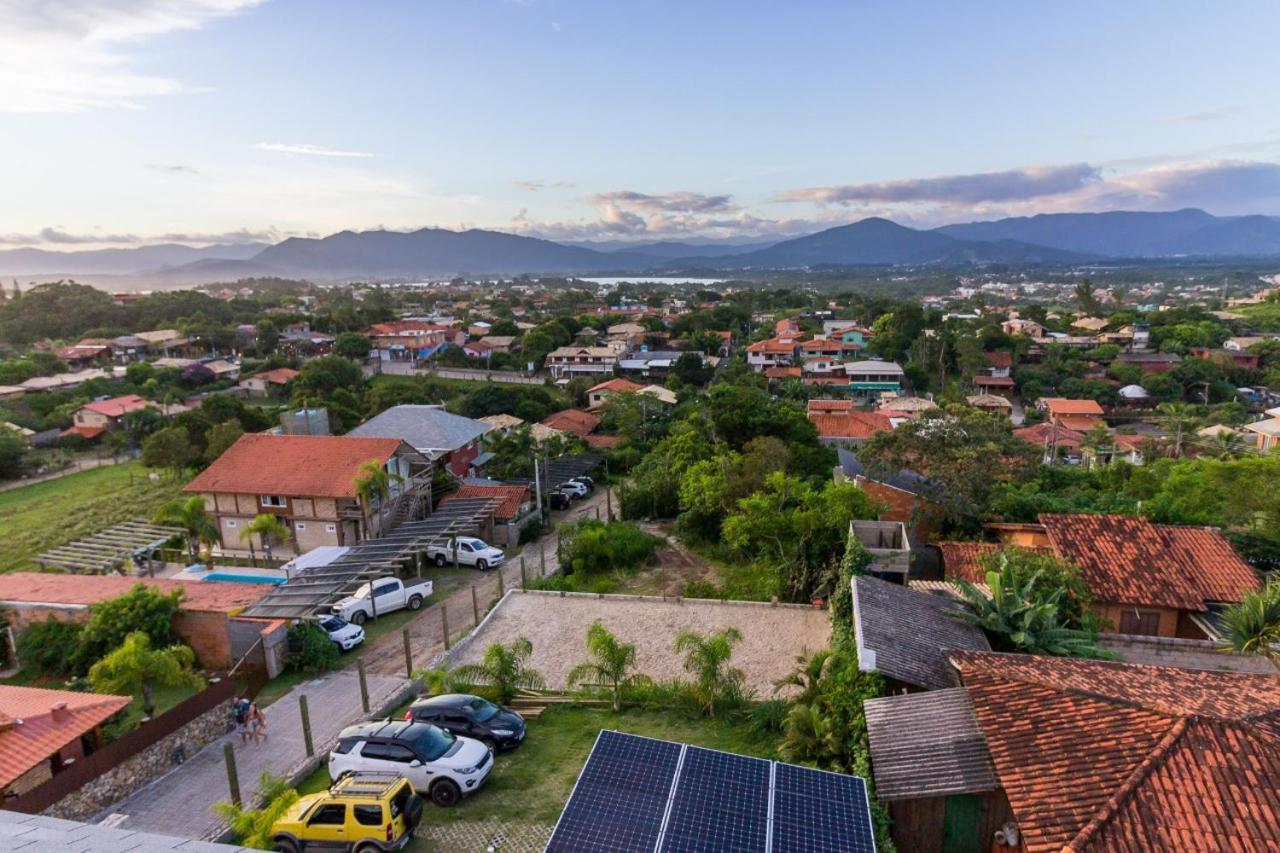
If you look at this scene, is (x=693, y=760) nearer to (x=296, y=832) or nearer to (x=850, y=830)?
(x=850, y=830)

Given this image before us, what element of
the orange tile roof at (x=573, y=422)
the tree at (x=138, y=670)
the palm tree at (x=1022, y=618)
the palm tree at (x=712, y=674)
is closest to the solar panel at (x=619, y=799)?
the palm tree at (x=712, y=674)

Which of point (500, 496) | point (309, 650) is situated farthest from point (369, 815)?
point (500, 496)

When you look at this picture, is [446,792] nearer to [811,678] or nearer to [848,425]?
[811,678]

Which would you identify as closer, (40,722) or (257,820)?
(257,820)

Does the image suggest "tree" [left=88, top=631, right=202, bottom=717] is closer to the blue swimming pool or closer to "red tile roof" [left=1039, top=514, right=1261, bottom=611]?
the blue swimming pool

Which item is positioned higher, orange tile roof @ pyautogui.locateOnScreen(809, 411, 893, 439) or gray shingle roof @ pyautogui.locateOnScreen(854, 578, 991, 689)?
gray shingle roof @ pyautogui.locateOnScreen(854, 578, 991, 689)

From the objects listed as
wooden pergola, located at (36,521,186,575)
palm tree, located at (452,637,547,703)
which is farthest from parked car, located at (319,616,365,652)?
wooden pergola, located at (36,521,186,575)
